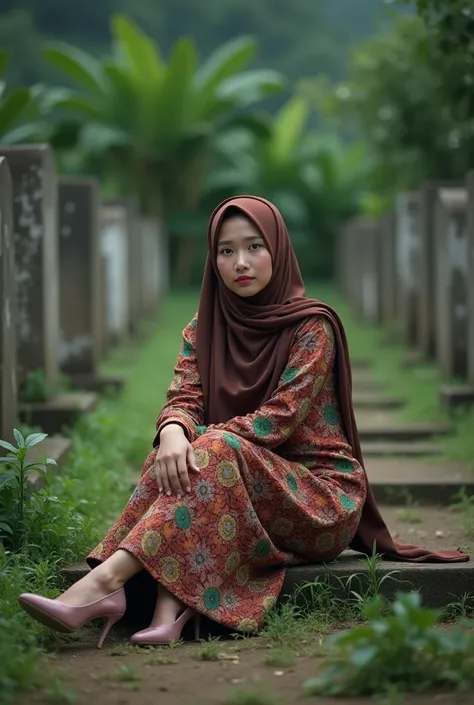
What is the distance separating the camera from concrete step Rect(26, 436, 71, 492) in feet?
16.9

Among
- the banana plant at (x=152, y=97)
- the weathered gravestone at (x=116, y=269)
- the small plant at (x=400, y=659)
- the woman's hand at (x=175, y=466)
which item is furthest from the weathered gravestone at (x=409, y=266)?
the banana plant at (x=152, y=97)

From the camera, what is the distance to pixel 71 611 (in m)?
3.93

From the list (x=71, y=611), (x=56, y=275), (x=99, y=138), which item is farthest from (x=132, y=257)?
(x=71, y=611)

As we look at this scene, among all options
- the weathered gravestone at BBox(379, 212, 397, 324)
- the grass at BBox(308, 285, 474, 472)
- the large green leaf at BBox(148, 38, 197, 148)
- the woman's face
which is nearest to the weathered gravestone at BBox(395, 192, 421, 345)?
the grass at BBox(308, 285, 474, 472)

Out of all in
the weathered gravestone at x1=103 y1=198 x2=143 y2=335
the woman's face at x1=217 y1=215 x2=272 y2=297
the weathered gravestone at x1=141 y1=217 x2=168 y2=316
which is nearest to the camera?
the woman's face at x1=217 y1=215 x2=272 y2=297

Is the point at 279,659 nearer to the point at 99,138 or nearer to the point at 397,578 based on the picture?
the point at 397,578

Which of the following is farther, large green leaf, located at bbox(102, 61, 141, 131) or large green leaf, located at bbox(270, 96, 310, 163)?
large green leaf, located at bbox(270, 96, 310, 163)

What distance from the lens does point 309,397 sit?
442cm

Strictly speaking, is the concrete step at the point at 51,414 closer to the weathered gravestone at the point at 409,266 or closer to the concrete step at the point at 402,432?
the concrete step at the point at 402,432

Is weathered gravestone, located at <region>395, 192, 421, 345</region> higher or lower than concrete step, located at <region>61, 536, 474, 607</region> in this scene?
higher

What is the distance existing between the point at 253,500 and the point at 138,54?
1757 cm

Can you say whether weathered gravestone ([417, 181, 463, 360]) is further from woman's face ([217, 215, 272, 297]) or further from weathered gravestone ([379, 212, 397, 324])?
woman's face ([217, 215, 272, 297])

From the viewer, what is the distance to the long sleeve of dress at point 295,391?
4.32 m

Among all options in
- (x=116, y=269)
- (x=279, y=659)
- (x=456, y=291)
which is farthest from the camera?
(x=116, y=269)
